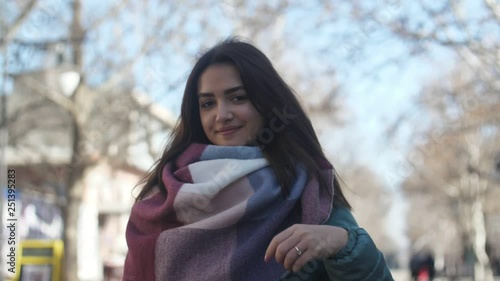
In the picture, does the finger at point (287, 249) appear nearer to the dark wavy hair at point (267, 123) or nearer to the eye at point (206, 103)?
the dark wavy hair at point (267, 123)

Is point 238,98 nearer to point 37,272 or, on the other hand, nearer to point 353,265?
point 353,265

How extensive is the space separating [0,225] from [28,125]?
9.81 metres

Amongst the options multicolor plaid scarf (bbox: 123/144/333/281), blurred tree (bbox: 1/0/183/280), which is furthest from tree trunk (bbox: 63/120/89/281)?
multicolor plaid scarf (bbox: 123/144/333/281)

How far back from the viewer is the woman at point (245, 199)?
5.31ft

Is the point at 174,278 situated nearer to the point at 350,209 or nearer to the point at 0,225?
the point at 350,209

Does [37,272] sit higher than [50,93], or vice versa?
[50,93]

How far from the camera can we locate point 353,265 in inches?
62.4

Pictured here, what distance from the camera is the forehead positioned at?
195 cm

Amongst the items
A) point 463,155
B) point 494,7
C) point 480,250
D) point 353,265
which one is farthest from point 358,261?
point 463,155

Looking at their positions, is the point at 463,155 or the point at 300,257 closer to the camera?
the point at 300,257

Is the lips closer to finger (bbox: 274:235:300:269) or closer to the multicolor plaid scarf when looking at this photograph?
the multicolor plaid scarf

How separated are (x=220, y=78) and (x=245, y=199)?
35 cm

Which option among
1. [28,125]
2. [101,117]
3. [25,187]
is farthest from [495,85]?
[25,187]

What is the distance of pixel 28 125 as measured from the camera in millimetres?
18219
